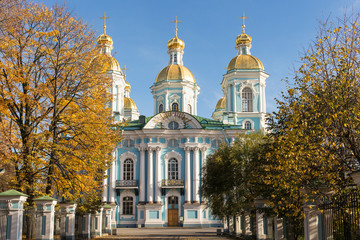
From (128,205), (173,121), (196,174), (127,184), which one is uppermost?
(173,121)

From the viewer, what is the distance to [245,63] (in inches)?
1789

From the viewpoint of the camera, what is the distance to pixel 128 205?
41.5 meters

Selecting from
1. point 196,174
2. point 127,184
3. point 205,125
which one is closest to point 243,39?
point 205,125

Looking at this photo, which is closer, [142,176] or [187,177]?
[187,177]

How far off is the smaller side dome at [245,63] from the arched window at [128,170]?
13374mm

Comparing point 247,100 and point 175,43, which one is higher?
point 175,43

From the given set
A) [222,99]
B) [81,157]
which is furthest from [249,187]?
[222,99]

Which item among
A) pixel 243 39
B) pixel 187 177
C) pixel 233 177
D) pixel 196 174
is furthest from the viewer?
pixel 243 39

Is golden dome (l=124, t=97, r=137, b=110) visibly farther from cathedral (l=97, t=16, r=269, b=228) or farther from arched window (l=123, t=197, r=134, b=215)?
arched window (l=123, t=197, r=134, b=215)

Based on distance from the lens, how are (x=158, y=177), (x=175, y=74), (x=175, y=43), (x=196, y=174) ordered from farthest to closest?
1. (x=175, y=43)
2. (x=175, y=74)
3. (x=158, y=177)
4. (x=196, y=174)

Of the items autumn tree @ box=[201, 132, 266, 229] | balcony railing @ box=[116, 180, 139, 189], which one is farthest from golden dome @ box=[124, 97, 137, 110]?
autumn tree @ box=[201, 132, 266, 229]

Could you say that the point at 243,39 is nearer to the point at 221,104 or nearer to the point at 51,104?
the point at 221,104

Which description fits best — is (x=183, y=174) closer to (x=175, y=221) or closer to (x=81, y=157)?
(x=175, y=221)

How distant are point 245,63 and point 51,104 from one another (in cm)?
2956
